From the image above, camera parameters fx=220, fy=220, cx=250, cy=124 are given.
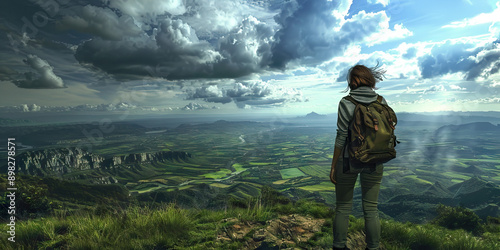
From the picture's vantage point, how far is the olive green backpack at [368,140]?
10.00 feet

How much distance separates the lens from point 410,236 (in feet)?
13.6

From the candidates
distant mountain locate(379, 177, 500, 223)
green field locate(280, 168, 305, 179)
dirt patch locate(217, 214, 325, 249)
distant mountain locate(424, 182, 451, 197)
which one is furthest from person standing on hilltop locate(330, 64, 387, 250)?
distant mountain locate(424, 182, 451, 197)

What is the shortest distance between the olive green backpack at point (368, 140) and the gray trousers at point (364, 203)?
0.54ft

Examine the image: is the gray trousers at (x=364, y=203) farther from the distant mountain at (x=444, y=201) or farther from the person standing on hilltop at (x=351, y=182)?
the distant mountain at (x=444, y=201)

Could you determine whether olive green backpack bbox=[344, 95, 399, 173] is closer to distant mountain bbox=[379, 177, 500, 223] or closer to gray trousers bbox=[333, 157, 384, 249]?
gray trousers bbox=[333, 157, 384, 249]

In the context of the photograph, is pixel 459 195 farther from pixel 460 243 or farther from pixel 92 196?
pixel 92 196

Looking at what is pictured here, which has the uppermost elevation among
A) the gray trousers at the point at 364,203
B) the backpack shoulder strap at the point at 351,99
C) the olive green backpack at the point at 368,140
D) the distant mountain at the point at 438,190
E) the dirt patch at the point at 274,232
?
the backpack shoulder strap at the point at 351,99

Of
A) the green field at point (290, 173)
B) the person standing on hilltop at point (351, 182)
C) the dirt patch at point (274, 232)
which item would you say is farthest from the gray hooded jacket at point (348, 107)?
the green field at point (290, 173)

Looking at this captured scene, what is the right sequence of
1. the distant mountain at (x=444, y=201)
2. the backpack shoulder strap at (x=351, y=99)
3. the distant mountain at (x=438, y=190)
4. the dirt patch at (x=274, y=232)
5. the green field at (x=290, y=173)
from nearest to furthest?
the backpack shoulder strap at (x=351, y=99) → the dirt patch at (x=274, y=232) → the distant mountain at (x=444, y=201) → the distant mountain at (x=438, y=190) → the green field at (x=290, y=173)

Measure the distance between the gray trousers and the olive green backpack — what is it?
16 cm

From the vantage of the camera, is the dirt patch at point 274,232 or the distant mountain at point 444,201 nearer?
the dirt patch at point 274,232

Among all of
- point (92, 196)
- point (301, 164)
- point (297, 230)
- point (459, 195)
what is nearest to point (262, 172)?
point (301, 164)

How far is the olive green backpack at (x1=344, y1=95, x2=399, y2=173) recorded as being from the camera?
305 cm

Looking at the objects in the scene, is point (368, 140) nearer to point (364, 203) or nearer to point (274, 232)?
point (364, 203)
